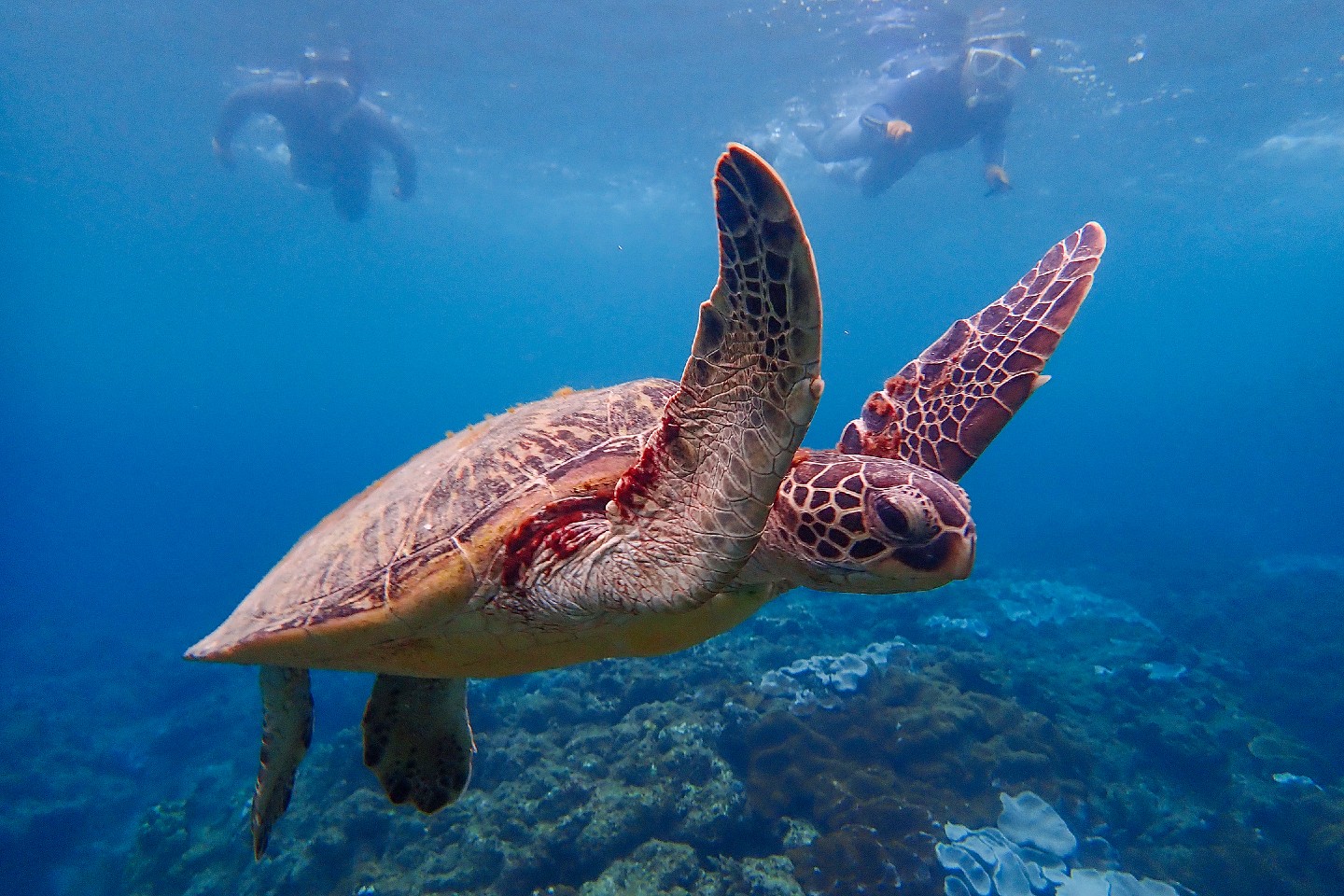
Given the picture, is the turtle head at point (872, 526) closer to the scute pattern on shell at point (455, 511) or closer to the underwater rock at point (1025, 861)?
the scute pattern on shell at point (455, 511)

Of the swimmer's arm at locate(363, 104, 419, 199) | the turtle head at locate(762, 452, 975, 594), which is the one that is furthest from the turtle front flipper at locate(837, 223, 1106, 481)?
the swimmer's arm at locate(363, 104, 419, 199)

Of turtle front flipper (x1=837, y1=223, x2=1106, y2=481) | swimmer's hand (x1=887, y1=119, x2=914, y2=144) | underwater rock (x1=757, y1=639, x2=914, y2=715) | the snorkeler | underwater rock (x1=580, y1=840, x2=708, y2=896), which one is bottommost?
underwater rock (x1=580, y1=840, x2=708, y2=896)

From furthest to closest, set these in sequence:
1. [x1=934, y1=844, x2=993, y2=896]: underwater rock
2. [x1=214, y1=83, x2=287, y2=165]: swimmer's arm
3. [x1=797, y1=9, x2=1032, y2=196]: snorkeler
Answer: [x1=214, y1=83, x2=287, y2=165]: swimmer's arm < [x1=797, y1=9, x2=1032, y2=196]: snorkeler < [x1=934, y1=844, x2=993, y2=896]: underwater rock

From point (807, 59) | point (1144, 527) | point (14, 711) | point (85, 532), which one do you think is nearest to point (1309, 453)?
point (1144, 527)

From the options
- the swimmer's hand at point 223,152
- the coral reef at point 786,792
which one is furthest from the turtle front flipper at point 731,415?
the swimmer's hand at point 223,152

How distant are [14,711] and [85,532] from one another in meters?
66.0

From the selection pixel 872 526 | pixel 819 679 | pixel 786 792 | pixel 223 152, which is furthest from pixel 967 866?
pixel 223 152

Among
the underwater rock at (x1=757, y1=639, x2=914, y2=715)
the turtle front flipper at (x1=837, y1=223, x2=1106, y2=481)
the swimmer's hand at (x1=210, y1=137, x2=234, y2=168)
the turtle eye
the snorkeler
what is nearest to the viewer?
the turtle eye

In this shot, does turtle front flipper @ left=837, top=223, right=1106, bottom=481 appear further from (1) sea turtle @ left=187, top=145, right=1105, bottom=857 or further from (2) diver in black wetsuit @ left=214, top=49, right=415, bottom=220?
(2) diver in black wetsuit @ left=214, top=49, right=415, bottom=220

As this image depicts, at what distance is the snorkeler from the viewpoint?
50.5 feet

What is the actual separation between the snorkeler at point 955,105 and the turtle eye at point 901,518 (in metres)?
16.0

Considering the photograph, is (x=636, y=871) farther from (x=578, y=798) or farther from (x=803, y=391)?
(x=803, y=391)

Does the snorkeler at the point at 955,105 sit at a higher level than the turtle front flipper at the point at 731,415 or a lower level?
higher

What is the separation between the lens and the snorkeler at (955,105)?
606 inches
